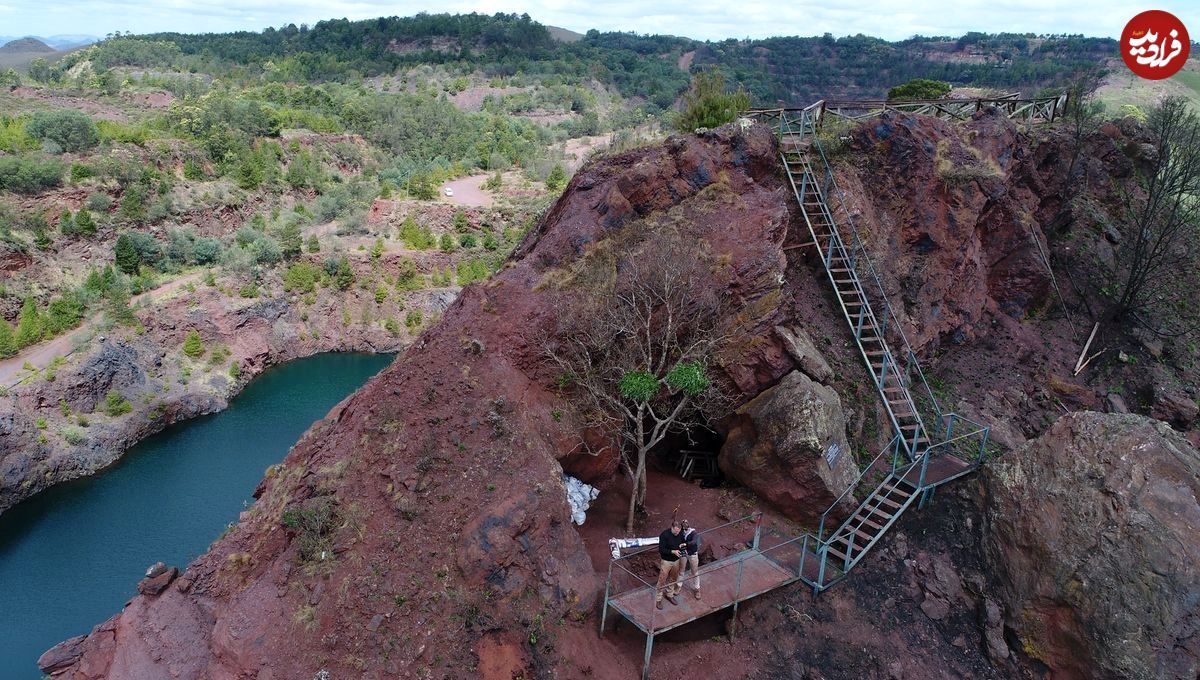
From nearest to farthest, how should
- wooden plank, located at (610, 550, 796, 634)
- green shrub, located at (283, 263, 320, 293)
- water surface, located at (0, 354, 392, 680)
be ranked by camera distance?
wooden plank, located at (610, 550, 796, 634) → water surface, located at (0, 354, 392, 680) → green shrub, located at (283, 263, 320, 293)

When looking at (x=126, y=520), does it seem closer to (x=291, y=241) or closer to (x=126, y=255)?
(x=126, y=255)

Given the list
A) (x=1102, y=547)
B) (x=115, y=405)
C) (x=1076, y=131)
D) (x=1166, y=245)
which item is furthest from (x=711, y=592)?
(x=115, y=405)

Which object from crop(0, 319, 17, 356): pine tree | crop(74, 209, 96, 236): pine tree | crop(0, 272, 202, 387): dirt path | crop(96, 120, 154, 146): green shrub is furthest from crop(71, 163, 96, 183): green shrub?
crop(0, 319, 17, 356): pine tree

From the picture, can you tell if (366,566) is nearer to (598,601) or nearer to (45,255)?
(598,601)

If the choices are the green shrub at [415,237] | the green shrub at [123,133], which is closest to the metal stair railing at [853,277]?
the green shrub at [415,237]

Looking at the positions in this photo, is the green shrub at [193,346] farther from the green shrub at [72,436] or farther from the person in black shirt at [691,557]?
the person in black shirt at [691,557]

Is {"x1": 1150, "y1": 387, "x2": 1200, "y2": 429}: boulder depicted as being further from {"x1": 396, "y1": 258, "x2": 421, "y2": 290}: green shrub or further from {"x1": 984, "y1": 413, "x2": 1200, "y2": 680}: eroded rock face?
{"x1": 396, "y1": 258, "x2": 421, "y2": 290}: green shrub
